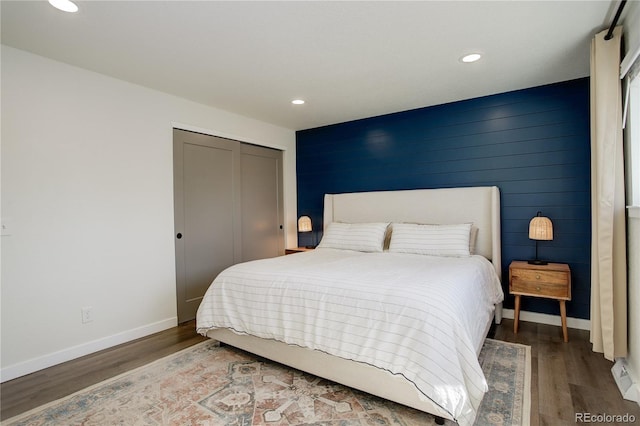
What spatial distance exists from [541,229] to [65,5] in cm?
398

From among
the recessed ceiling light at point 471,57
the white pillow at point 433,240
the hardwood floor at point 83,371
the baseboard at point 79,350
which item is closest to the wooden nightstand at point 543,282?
the white pillow at point 433,240

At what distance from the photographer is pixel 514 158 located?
11.4ft

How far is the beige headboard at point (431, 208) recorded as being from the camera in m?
3.48

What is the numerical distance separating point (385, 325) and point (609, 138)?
2.00m

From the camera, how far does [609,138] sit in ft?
7.40

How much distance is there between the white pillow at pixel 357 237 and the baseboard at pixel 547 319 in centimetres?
150

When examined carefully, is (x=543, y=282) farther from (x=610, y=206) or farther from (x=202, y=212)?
(x=202, y=212)

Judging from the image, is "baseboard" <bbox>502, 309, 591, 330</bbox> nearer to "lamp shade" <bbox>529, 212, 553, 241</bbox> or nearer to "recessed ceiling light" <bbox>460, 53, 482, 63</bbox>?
"lamp shade" <bbox>529, 212, 553, 241</bbox>

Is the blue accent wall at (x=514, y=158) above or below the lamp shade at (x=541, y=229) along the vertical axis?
above

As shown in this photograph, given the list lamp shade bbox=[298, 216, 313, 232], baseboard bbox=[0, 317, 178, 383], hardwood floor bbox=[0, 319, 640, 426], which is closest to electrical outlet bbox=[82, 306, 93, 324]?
baseboard bbox=[0, 317, 178, 383]

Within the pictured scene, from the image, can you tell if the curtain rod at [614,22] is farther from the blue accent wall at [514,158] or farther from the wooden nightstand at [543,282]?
the wooden nightstand at [543,282]

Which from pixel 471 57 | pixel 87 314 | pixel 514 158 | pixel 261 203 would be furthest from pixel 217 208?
pixel 514 158

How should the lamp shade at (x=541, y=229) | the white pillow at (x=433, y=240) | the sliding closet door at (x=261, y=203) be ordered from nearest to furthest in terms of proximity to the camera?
the lamp shade at (x=541, y=229), the white pillow at (x=433, y=240), the sliding closet door at (x=261, y=203)

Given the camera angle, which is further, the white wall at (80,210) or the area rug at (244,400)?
the white wall at (80,210)
